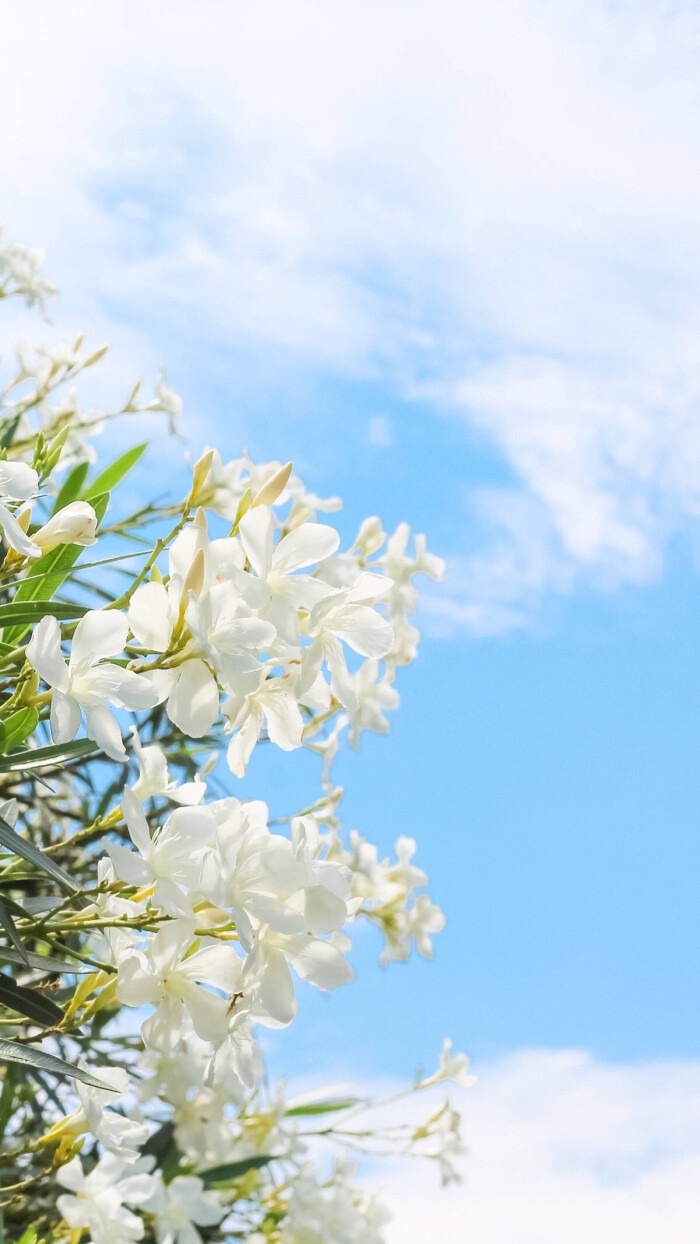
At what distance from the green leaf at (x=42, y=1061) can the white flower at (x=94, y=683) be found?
218 mm

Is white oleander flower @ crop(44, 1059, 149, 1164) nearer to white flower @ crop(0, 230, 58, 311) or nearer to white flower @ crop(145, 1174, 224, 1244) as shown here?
white flower @ crop(145, 1174, 224, 1244)

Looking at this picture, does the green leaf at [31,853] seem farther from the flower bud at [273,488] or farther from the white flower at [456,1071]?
the white flower at [456,1071]

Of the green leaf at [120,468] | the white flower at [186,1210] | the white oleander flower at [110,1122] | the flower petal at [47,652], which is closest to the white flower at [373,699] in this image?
the green leaf at [120,468]

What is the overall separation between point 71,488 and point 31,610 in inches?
21.1

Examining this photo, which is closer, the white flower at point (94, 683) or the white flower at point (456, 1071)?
the white flower at point (94, 683)

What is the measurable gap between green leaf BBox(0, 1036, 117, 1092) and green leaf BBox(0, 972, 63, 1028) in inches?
2.0

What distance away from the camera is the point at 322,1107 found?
1.74 m

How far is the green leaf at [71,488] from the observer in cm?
128

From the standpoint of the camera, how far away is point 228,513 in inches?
70.0

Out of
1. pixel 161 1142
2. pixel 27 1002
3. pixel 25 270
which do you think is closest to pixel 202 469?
pixel 27 1002

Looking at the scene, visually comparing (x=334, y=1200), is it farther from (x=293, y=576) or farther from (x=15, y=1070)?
(x=293, y=576)

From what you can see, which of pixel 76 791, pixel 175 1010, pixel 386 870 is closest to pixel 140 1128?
pixel 175 1010

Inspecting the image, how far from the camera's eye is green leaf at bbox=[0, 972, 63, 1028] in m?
0.86

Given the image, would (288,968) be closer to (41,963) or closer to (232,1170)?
(41,963)
